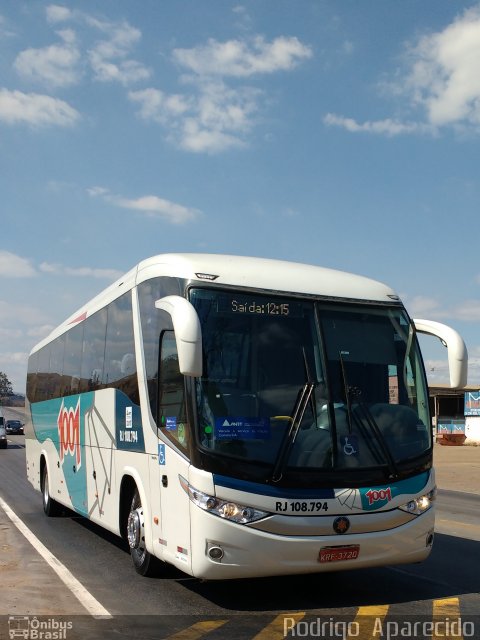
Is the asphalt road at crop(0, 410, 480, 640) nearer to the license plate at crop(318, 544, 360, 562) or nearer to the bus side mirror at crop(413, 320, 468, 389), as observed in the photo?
the license plate at crop(318, 544, 360, 562)

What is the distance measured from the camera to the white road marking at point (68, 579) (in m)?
7.01

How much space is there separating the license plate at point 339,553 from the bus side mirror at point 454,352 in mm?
2086

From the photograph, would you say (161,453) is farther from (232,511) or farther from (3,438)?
(3,438)

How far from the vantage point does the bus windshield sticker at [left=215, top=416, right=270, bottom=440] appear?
6.85 m

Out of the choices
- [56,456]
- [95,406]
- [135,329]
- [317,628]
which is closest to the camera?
[317,628]

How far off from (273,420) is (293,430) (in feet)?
0.66

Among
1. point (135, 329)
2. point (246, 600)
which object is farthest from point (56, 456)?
point (246, 600)

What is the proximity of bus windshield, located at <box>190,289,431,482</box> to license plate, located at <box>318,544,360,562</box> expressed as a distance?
0.70 m

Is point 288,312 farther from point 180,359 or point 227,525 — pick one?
point 227,525

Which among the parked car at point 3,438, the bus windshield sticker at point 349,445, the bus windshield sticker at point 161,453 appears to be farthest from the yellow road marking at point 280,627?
the parked car at point 3,438

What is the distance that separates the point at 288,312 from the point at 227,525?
2170 mm

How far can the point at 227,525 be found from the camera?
6.63 meters

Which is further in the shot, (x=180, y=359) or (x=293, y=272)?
(x=293, y=272)
